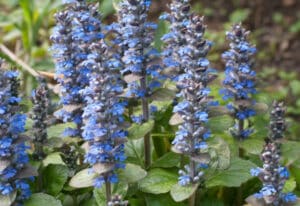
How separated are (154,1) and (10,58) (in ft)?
15.3

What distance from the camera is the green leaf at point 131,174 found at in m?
3.74

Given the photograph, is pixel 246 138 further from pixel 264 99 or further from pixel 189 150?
pixel 189 150

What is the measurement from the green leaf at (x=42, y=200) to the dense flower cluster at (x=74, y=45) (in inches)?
21.8

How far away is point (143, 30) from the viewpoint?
3992 millimetres

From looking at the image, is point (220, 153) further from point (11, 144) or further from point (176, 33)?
point (11, 144)

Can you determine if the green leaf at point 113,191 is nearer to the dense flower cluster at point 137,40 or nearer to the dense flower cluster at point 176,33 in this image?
the dense flower cluster at point 137,40

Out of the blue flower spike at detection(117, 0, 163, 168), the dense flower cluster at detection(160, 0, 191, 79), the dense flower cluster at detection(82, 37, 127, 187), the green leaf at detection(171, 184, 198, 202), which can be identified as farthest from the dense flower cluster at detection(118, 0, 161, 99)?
the green leaf at detection(171, 184, 198, 202)

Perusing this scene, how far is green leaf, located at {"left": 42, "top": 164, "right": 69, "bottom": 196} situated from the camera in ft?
13.6

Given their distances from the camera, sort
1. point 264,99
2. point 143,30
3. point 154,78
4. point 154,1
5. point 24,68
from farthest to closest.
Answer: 1. point 154,1
2. point 24,68
3. point 264,99
4. point 154,78
5. point 143,30

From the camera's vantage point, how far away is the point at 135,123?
4.29 m

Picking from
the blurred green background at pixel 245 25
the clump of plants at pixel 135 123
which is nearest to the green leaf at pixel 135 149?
the clump of plants at pixel 135 123

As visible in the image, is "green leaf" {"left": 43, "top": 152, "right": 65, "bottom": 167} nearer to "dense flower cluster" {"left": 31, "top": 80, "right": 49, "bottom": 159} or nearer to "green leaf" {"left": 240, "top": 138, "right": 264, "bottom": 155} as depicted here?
"dense flower cluster" {"left": 31, "top": 80, "right": 49, "bottom": 159}

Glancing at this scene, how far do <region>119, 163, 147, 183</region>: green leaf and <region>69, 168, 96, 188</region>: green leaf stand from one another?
180 millimetres

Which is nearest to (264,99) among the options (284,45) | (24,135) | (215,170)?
(215,170)
